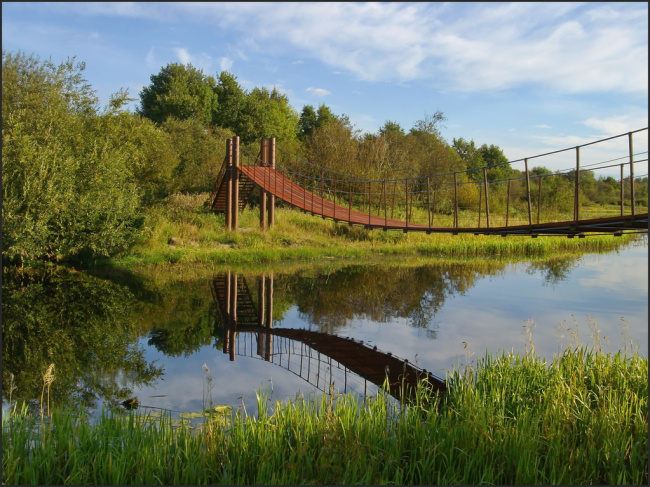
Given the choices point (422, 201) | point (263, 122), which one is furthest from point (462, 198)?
point (263, 122)

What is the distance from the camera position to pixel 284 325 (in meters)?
9.36

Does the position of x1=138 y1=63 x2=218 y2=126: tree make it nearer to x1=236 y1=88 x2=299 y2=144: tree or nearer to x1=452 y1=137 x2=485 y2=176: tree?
x1=236 y1=88 x2=299 y2=144: tree

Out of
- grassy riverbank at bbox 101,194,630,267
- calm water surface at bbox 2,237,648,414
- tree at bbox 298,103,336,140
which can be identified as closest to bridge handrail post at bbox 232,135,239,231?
grassy riverbank at bbox 101,194,630,267

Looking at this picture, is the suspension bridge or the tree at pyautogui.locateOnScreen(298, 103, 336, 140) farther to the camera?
the tree at pyautogui.locateOnScreen(298, 103, 336, 140)

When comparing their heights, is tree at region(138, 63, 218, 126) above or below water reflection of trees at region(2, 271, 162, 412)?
above

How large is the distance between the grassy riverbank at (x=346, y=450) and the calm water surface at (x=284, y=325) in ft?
1.68

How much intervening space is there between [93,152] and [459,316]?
9.51 metres

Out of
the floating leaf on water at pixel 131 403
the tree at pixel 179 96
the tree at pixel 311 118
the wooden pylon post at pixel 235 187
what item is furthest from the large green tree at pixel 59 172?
the tree at pixel 311 118

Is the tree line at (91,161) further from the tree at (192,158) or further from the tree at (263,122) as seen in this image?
the tree at (263,122)

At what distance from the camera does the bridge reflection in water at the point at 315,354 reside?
6062 mm

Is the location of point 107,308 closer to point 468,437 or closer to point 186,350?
point 186,350

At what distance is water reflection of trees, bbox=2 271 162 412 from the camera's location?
6016 millimetres

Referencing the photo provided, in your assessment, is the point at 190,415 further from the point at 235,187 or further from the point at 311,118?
the point at 311,118

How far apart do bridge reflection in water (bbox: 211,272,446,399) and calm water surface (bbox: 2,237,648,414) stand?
44mm
